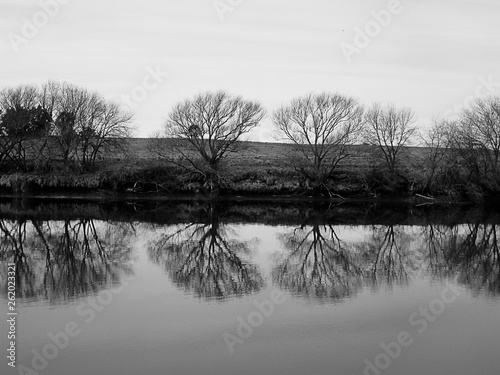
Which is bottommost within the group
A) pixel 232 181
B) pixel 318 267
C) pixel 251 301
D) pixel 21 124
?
pixel 251 301

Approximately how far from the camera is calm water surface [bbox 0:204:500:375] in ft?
31.9

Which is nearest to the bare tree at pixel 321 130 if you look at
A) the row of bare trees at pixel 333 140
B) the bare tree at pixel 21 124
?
the row of bare trees at pixel 333 140

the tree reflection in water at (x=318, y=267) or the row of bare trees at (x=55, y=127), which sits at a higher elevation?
the row of bare trees at (x=55, y=127)

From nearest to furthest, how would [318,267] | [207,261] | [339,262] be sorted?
[318,267], [207,261], [339,262]

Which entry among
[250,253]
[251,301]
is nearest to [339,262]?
[250,253]

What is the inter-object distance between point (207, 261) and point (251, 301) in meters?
5.36

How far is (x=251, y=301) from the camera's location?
44.1 ft

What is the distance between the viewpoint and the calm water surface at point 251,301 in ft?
31.9

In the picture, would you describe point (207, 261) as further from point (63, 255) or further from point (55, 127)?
point (55, 127)

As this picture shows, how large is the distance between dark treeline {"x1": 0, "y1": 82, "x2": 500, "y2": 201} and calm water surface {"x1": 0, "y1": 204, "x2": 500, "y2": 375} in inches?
815

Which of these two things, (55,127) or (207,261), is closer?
(207,261)

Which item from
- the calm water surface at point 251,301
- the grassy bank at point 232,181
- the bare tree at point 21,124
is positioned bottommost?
the calm water surface at point 251,301

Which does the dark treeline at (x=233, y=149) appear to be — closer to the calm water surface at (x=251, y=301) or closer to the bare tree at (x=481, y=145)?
the bare tree at (x=481, y=145)

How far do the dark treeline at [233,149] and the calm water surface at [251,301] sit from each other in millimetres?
20696
